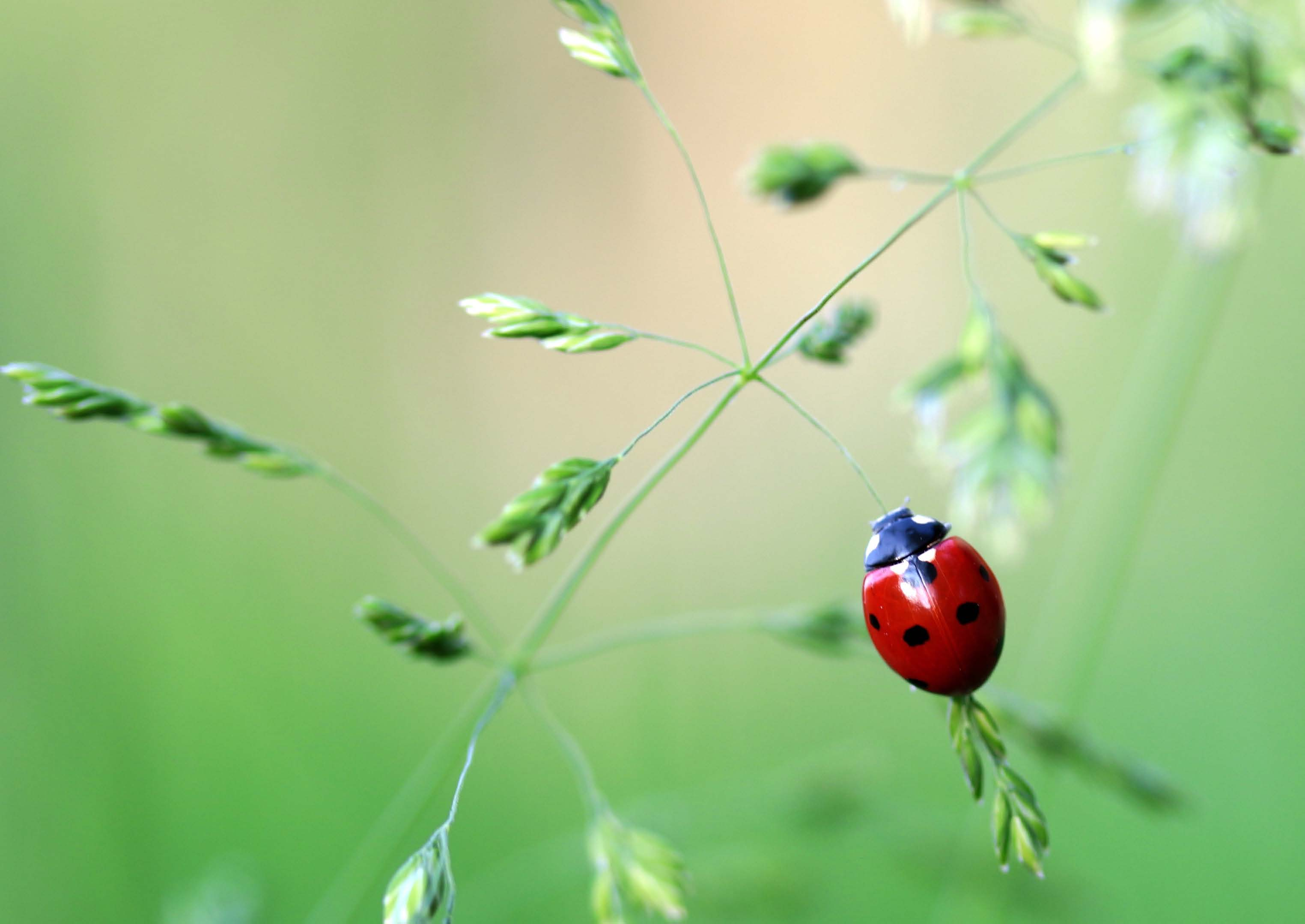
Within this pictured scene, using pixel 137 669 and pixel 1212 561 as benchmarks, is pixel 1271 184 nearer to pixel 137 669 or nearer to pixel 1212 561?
pixel 1212 561

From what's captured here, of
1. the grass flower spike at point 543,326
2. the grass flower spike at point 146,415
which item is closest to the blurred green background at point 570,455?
the grass flower spike at point 146,415

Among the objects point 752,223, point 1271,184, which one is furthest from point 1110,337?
point 752,223

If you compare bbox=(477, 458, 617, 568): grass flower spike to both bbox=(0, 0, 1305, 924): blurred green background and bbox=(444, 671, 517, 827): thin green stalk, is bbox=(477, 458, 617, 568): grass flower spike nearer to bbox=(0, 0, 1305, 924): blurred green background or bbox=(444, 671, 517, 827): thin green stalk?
bbox=(444, 671, 517, 827): thin green stalk

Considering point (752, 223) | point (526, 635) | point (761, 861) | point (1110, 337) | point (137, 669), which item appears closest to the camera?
point (526, 635)

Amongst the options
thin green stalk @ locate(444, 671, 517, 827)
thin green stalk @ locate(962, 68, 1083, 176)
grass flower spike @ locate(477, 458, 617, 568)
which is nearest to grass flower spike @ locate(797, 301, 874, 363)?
thin green stalk @ locate(962, 68, 1083, 176)

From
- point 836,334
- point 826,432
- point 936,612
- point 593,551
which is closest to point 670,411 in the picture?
point 826,432

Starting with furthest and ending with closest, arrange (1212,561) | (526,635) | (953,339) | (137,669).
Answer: (953,339)
(1212,561)
(137,669)
(526,635)

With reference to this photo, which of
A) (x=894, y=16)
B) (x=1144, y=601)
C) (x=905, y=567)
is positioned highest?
(x=894, y=16)

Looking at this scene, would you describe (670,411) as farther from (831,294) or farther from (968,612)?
(968,612)
